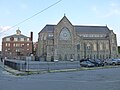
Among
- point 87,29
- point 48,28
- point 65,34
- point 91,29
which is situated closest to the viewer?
point 65,34

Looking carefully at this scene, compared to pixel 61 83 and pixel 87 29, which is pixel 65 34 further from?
pixel 61 83

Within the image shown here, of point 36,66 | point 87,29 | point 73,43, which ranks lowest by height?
point 36,66

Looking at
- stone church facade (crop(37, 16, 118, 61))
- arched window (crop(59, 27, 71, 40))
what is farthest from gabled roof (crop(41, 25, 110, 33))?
arched window (crop(59, 27, 71, 40))

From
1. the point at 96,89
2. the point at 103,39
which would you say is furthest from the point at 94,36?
the point at 96,89

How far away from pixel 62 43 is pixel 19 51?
128ft

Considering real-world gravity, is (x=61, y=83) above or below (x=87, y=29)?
below

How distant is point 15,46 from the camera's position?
134125 mm

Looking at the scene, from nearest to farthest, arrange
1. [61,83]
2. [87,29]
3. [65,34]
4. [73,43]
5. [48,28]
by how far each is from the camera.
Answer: [61,83] → [73,43] → [65,34] → [48,28] → [87,29]

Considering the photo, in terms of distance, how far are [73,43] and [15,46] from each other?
144ft

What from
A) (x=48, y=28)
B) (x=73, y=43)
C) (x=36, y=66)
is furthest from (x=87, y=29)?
(x=36, y=66)

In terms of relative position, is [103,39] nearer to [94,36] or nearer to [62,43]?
[94,36]

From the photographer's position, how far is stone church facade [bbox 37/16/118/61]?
354 feet

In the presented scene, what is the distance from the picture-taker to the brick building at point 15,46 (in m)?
132

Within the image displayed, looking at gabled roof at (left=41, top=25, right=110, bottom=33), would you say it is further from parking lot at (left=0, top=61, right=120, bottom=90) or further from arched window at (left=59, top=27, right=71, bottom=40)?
parking lot at (left=0, top=61, right=120, bottom=90)
